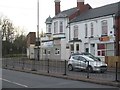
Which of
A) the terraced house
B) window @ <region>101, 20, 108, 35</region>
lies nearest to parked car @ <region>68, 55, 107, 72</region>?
the terraced house

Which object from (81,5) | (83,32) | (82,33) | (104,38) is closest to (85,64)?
(104,38)

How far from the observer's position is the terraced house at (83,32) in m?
41.5

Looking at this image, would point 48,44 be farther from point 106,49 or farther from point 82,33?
point 106,49

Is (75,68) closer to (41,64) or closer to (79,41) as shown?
(41,64)

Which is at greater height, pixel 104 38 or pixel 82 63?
pixel 104 38

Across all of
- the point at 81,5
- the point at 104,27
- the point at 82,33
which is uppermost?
the point at 81,5

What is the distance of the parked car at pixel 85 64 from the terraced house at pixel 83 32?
11481 millimetres

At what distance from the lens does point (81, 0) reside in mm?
55031

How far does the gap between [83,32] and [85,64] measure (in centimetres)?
2127

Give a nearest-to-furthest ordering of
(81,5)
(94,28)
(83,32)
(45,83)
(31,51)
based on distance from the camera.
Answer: (45,83) → (94,28) → (83,32) → (81,5) → (31,51)

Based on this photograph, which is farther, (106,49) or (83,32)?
(83,32)

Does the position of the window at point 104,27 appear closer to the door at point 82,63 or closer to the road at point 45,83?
the door at point 82,63

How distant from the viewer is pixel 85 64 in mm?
27250

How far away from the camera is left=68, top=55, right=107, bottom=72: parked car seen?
2688 cm
